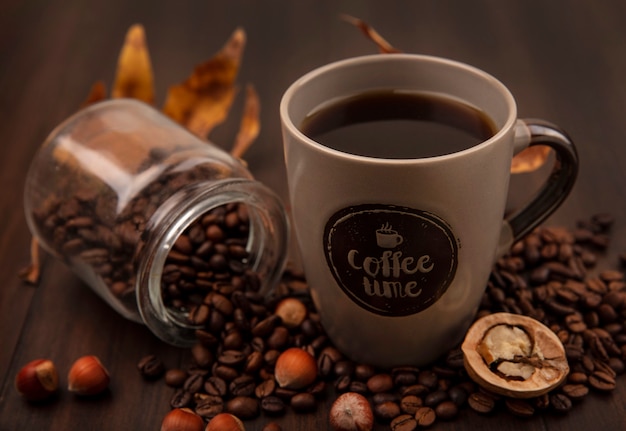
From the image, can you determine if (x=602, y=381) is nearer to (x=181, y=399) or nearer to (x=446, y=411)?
(x=446, y=411)

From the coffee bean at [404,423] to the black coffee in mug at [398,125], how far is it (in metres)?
0.37

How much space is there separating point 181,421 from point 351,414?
24 centimetres

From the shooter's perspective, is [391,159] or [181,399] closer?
[391,159]

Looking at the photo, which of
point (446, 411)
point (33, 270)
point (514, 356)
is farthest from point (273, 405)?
point (33, 270)

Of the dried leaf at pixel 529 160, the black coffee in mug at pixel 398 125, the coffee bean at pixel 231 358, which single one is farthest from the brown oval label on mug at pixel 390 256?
the dried leaf at pixel 529 160

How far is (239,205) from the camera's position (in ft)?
4.77

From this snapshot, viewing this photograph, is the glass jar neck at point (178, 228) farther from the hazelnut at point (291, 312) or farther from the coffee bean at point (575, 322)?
the coffee bean at point (575, 322)

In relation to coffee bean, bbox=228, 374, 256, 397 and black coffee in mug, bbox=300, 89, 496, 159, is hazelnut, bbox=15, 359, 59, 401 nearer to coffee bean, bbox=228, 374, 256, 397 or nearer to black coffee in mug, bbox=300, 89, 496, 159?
coffee bean, bbox=228, 374, 256, 397

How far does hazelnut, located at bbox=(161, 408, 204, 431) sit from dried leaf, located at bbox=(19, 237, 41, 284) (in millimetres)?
485

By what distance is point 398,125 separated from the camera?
120cm

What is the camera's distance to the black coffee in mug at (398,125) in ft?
3.74

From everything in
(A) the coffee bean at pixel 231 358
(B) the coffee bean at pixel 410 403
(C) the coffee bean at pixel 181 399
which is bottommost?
(C) the coffee bean at pixel 181 399

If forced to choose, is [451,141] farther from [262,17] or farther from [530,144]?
[262,17]

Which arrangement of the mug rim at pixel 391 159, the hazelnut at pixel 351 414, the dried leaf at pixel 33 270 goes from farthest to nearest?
the dried leaf at pixel 33 270 → the hazelnut at pixel 351 414 → the mug rim at pixel 391 159
